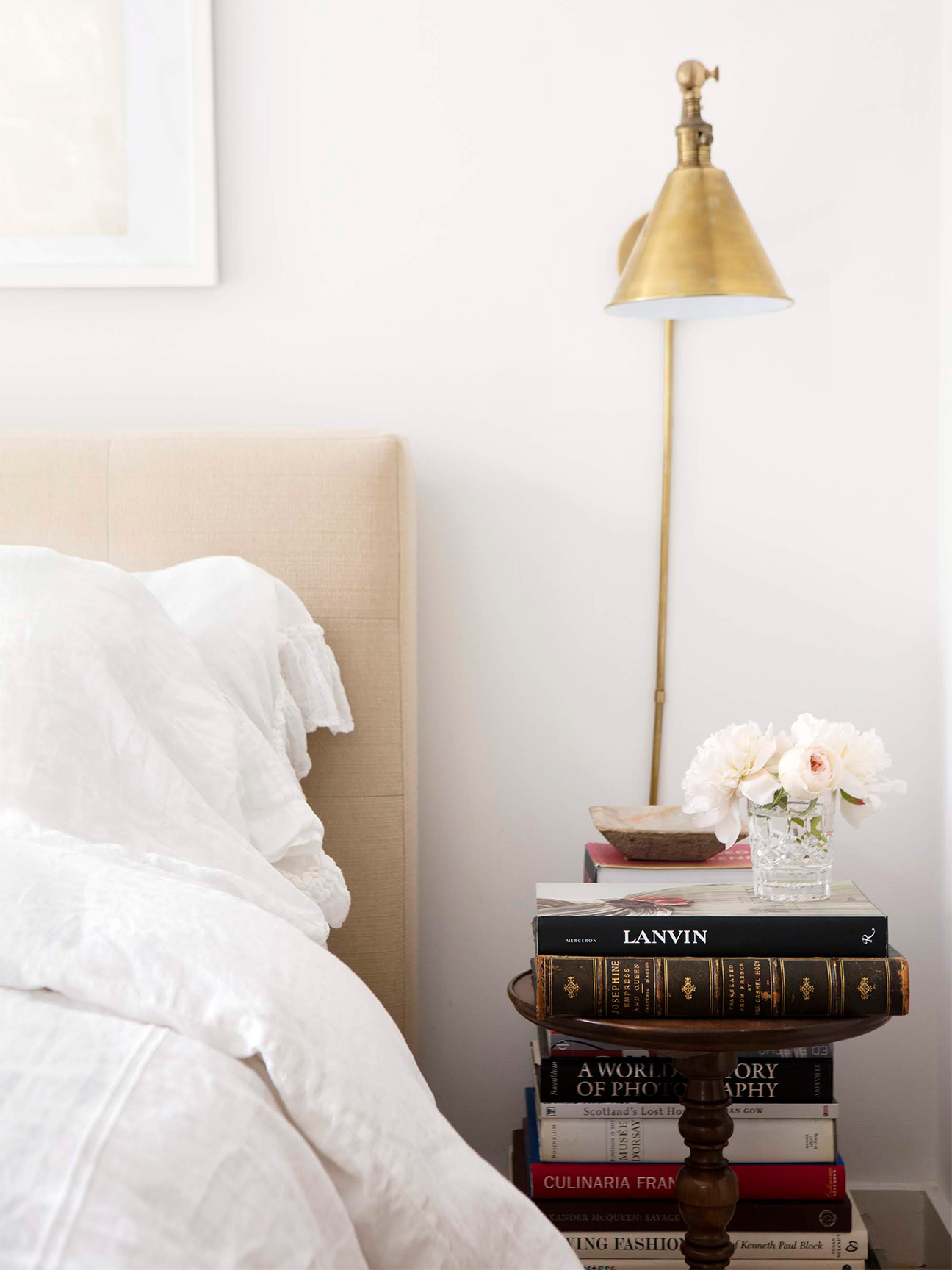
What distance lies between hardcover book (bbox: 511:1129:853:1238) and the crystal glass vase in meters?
0.42

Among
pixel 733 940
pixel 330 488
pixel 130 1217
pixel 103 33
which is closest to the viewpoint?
pixel 130 1217

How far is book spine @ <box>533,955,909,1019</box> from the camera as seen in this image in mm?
1068

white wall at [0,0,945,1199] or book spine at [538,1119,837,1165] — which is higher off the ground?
white wall at [0,0,945,1199]

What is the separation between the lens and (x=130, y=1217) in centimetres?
48

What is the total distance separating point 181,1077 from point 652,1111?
0.89m

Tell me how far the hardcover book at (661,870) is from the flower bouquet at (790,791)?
11 centimetres

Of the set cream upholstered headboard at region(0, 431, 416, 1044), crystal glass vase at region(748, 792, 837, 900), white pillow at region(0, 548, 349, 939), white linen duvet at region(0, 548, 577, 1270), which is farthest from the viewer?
cream upholstered headboard at region(0, 431, 416, 1044)

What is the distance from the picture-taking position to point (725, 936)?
42.4 inches

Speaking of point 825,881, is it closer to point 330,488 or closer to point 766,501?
point 766,501

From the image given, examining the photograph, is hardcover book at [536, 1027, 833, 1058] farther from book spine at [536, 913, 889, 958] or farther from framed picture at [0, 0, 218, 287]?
framed picture at [0, 0, 218, 287]

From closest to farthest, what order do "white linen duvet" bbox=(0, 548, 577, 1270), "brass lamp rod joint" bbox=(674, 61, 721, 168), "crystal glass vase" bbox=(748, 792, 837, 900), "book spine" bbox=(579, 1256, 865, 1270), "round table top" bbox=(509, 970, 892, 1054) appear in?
"white linen duvet" bbox=(0, 548, 577, 1270)
"round table top" bbox=(509, 970, 892, 1054)
"crystal glass vase" bbox=(748, 792, 837, 900)
"book spine" bbox=(579, 1256, 865, 1270)
"brass lamp rod joint" bbox=(674, 61, 721, 168)

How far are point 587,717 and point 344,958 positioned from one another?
0.50 m

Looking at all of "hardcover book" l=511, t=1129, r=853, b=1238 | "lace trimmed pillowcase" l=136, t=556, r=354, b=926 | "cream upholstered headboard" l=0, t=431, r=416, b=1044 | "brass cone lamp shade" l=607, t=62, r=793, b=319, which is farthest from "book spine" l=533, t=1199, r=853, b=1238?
"brass cone lamp shade" l=607, t=62, r=793, b=319

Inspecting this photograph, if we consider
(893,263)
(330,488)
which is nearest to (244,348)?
(330,488)
